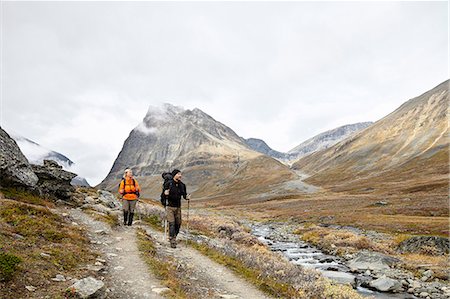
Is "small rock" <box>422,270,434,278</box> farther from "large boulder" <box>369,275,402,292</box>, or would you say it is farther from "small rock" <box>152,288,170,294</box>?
"small rock" <box>152,288,170,294</box>

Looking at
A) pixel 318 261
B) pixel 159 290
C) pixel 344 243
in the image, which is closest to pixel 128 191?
pixel 159 290

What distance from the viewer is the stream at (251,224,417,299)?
66.1 feet

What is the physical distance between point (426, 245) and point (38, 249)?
32.3 meters

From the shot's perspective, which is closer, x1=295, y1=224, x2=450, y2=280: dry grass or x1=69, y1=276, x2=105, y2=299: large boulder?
x1=69, y1=276, x2=105, y2=299: large boulder

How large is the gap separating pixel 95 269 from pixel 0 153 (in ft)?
50.6

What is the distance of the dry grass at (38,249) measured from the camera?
30.1 ft

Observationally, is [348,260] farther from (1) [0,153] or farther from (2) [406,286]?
(1) [0,153]

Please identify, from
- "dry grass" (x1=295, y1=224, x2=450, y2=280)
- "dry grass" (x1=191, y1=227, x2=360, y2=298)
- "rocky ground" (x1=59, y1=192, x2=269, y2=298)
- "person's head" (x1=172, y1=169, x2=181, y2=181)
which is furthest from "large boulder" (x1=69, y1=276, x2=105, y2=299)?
"dry grass" (x1=295, y1=224, x2=450, y2=280)

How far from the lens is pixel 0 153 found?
2239cm

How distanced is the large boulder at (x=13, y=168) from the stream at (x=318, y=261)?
71.7 feet

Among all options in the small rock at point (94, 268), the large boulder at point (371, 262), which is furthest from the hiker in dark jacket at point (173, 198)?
the large boulder at point (371, 262)

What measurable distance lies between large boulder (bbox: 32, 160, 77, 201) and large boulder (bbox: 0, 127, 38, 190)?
205 cm

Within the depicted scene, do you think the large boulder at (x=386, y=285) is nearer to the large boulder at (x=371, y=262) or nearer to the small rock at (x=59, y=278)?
the large boulder at (x=371, y=262)

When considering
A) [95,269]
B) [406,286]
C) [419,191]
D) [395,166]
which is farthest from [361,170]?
[95,269]
